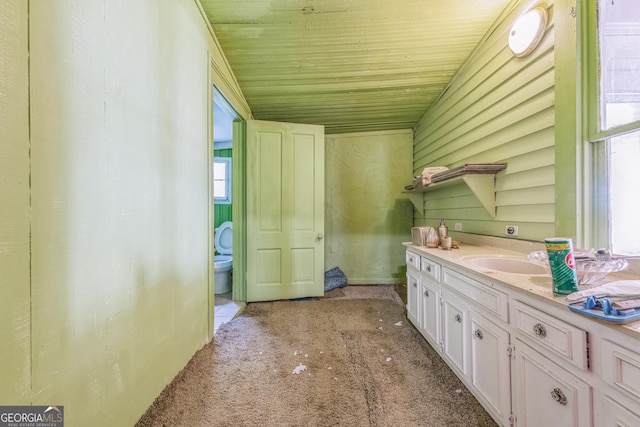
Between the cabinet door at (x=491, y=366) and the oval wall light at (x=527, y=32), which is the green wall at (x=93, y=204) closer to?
the cabinet door at (x=491, y=366)

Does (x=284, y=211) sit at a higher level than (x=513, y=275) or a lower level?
higher

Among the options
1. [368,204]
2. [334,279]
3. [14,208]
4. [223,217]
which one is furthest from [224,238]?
[14,208]

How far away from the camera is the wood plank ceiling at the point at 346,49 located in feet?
6.37

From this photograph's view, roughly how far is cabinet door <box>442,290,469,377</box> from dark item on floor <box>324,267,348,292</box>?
1.88 meters

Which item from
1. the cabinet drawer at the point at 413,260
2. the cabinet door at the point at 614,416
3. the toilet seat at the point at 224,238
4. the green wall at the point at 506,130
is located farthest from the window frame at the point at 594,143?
the toilet seat at the point at 224,238

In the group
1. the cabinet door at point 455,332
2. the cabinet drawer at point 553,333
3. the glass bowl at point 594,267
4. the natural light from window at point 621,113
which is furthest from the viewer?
the cabinet door at point 455,332

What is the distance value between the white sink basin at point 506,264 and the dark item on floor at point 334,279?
2140mm

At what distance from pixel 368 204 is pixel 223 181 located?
247cm

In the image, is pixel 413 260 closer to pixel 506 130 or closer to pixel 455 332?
pixel 455 332

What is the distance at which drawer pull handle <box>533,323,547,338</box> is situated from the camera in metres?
1.00

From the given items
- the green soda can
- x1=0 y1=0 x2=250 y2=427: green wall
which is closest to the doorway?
x1=0 y1=0 x2=250 y2=427: green wall

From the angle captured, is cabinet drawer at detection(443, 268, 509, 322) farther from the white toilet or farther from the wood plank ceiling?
the white toilet

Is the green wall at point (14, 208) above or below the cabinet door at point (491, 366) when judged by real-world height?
above

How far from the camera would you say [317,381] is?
1.64m
